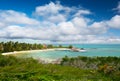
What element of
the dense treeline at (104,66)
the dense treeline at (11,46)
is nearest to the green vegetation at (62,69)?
the dense treeline at (104,66)

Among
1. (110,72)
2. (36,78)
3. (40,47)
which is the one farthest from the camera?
(40,47)

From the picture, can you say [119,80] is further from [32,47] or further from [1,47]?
[32,47]

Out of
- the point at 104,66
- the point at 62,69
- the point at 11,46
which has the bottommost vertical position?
the point at 62,69

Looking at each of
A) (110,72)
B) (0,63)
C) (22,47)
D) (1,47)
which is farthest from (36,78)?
(22,47)

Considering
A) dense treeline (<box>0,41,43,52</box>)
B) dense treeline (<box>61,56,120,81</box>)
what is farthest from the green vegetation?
dense treeline (<box>0,41,43,52</box>)

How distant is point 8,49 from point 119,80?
7855 cm

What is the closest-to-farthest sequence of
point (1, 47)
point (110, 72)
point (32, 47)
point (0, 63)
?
point (110, 72), point (0, 63), point (1, 47), point (32, 47)

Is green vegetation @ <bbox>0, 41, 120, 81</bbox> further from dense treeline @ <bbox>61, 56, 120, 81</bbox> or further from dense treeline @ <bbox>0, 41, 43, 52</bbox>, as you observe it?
dense treeline @ <bbox>0, 41, 43, 52</bbox>

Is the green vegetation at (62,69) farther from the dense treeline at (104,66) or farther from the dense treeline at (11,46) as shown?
the dense treeline at (11,46)

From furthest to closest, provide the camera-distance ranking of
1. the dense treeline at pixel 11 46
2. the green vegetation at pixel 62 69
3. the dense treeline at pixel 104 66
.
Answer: the dense treeline at pixel 11 46 < the dense treeline at pixel 104 66 < the green vegetation at pixel 62 69

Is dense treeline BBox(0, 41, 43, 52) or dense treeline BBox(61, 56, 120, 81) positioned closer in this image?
dense treeline BBox(61, 56, 120, 81)

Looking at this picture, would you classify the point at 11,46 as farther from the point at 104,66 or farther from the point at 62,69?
the point at 104,66

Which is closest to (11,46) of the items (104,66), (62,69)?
(62,69)

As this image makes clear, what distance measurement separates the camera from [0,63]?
23203 millimetres
